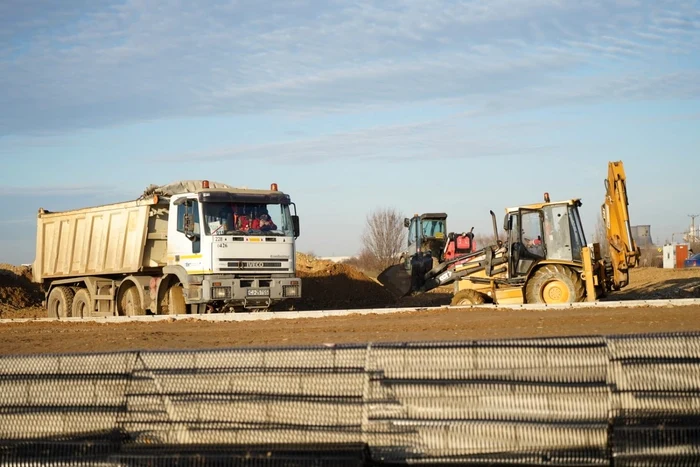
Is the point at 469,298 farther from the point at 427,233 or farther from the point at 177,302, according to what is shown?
the point at 427,233

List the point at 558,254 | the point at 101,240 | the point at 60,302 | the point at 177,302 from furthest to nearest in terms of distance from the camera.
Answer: the point at 60,302, the point at 101,240, the point at 177,302, the point at 558,254

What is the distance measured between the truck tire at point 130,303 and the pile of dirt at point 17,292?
11236 millimetres

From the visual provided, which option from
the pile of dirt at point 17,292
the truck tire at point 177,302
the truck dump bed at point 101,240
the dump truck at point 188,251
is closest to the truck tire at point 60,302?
the truck dump bed at point 101,240

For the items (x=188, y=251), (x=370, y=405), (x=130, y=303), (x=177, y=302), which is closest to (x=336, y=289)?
(x=130, y=303)

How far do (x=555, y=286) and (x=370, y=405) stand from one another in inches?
597

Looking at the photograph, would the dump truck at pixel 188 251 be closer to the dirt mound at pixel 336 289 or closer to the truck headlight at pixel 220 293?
the truck headlight at pixel 220 293

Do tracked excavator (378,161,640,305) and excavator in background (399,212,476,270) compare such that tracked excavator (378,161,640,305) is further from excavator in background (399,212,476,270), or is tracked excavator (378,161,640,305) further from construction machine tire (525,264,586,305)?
excavator in background (399,212,476,270)

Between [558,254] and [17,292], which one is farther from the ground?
[17,292]

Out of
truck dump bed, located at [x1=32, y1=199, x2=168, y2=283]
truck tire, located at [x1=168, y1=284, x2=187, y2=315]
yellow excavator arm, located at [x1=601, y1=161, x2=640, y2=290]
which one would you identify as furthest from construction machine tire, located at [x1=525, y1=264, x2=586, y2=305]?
truck dump bed, located at [x1=32, y1=199, x2=168, y2=283]

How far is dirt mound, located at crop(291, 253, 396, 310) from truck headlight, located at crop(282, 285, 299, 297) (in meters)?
8.88

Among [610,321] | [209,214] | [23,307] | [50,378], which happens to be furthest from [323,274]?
[50,378]

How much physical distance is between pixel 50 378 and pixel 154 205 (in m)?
15.3

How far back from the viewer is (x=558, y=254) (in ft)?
67.7

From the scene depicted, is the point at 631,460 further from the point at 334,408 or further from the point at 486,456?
the point at 334,408
